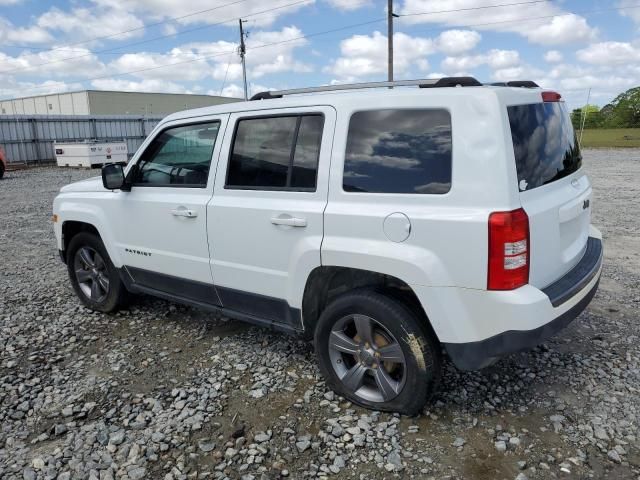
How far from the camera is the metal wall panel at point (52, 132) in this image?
979 inches

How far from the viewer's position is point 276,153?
3.53 metres

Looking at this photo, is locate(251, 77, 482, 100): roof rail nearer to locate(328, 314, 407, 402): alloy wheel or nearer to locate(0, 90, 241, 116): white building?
locate(328, 314, 407, 402): alloy wheel

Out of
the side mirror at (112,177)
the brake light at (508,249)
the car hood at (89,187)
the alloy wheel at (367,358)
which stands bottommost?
the alloy wheel at (367,358)

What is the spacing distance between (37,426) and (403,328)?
2.36 meters

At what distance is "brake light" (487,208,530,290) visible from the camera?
8.63 feet

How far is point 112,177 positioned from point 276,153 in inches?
63.9

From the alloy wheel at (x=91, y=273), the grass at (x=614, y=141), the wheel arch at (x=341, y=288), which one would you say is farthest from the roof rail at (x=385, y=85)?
the grass at (x=614, y=141)

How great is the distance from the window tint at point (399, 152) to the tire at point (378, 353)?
26.8 inches

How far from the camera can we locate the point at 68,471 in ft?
9.27

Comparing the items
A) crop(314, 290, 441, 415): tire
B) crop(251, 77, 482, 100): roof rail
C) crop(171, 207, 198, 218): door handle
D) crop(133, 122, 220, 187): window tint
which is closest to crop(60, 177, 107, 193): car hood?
crop(133, 122, 220, 187): window tint

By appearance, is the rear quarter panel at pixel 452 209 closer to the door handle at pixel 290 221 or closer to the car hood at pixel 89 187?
the door handle at pixel 290 221

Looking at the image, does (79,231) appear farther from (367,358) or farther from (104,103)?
(104,103)

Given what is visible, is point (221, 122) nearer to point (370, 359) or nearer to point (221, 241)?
point (221, 241)

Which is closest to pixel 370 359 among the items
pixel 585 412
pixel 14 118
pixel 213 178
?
pixel 585 412
